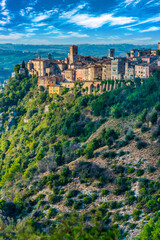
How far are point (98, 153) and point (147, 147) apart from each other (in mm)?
5328

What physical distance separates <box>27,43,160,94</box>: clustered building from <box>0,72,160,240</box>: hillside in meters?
3.04

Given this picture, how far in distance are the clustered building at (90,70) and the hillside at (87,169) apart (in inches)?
120

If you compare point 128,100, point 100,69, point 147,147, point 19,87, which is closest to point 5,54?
point 19,87

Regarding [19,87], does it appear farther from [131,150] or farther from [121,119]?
[131,150]

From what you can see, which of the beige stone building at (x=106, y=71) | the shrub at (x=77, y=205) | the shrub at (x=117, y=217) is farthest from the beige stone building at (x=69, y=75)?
the shrub at (x=117, y=217)

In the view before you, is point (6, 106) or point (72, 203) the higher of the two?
point (6, 106)

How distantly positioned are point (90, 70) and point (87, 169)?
26.9 metres

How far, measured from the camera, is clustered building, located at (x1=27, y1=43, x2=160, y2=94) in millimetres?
42906

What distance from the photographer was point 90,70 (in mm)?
48531

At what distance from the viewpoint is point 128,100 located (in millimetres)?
35875

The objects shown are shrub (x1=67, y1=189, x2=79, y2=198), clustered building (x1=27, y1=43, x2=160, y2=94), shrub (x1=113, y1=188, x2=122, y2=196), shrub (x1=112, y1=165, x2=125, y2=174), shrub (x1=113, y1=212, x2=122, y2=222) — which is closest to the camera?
shrub (x1=113, y1=212, x2=122, y2=222)

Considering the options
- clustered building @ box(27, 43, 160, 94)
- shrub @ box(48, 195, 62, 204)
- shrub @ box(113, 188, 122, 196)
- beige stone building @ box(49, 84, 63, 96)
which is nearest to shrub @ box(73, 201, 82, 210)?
shrub @ box(48, 195, 62, 204)

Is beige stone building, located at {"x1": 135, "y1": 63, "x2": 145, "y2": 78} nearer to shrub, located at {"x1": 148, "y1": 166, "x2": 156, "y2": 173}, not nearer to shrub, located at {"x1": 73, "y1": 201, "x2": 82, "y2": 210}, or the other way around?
shrub, located at {"x1": 148, "y1": 166, "x2": 156, "y2": 173}

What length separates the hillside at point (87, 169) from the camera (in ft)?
59.3
